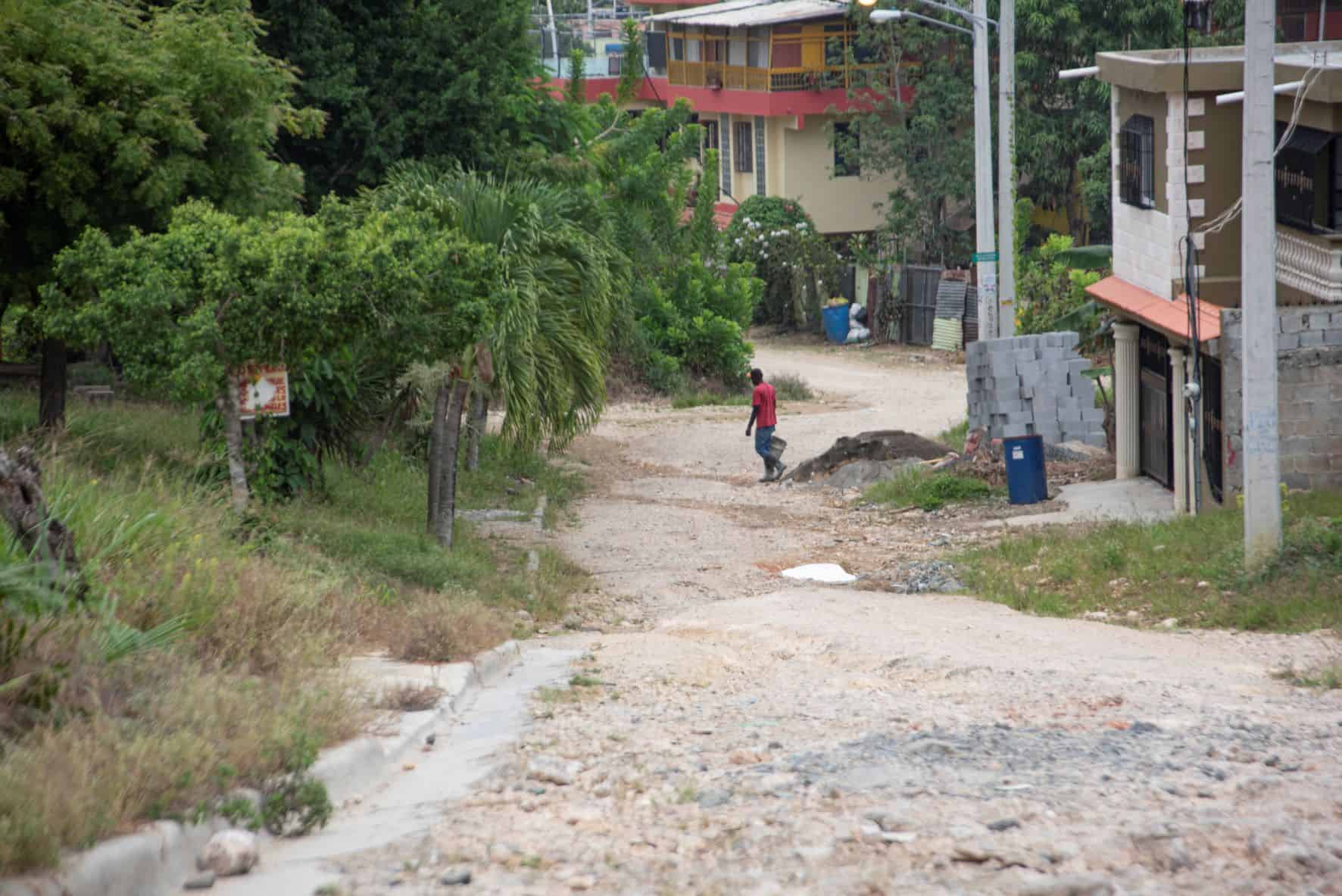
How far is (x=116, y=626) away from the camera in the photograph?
6867 millimetres

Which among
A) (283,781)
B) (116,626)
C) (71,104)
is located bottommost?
(283,781)

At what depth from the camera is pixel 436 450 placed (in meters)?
15.0

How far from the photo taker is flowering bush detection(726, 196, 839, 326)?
141 ft

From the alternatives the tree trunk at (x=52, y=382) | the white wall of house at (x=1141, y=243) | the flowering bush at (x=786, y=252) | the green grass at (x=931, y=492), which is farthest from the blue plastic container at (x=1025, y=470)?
the flowering bush at (x=786, y=252)

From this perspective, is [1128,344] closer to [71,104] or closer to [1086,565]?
[1086,565]

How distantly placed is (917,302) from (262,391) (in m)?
31.1

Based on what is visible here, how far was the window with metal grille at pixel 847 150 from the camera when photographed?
4334 cm

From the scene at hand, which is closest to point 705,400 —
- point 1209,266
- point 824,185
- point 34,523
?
Answer: point 824,185

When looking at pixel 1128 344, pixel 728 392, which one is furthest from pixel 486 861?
pixel 728 392

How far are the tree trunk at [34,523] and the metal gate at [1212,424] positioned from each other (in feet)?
41.8

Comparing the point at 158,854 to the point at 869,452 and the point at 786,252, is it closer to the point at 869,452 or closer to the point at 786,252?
the point at 869,452

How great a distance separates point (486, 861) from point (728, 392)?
29616mm

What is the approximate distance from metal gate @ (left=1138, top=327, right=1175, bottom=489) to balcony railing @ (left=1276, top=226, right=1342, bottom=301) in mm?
2168

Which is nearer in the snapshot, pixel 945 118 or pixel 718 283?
pixel 718 283
